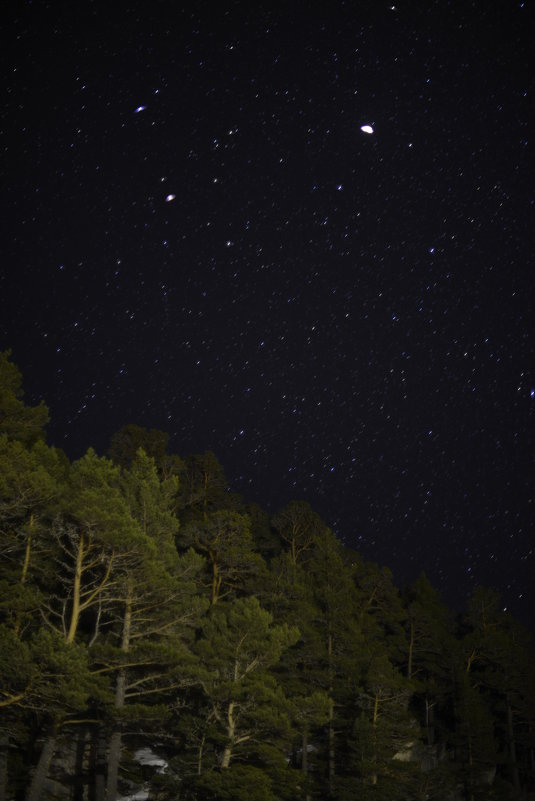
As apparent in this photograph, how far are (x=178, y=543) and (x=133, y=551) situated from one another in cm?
1047

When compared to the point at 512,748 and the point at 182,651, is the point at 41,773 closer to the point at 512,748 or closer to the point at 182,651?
the point at 182,651

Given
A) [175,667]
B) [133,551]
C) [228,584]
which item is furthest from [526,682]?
[133,551]

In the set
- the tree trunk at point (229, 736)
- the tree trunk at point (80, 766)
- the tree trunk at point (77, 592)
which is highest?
the tree trunk at point (77, 592)

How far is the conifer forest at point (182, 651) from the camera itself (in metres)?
15.9

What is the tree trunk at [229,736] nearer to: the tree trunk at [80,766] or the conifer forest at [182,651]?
the conifer forest at [182,651]

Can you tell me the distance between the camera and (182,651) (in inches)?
679

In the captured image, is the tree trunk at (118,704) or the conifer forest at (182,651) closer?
the conifer forest at (182,651)

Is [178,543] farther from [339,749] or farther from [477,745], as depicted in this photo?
[477,745]

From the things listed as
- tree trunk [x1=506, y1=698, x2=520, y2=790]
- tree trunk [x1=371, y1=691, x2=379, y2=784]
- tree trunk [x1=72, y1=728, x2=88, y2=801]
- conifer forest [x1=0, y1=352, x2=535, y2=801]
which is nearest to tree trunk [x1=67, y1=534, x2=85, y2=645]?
conifer forest [x1=0, y1=352, x2=535, y2=801]

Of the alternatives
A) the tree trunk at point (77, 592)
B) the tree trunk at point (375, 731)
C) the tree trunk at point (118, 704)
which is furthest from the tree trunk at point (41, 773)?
the tree trunk at point (375, 731)

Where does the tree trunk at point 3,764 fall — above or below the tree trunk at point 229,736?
below

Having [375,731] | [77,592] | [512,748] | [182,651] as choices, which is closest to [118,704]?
[182,651]

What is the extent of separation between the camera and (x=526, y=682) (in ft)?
128

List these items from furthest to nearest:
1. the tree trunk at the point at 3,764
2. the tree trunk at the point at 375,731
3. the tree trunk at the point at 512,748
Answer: the tree trunk at the point at 512,748
the tree trunk at the point at 375,731
the tree trunk at the point at 3,764
